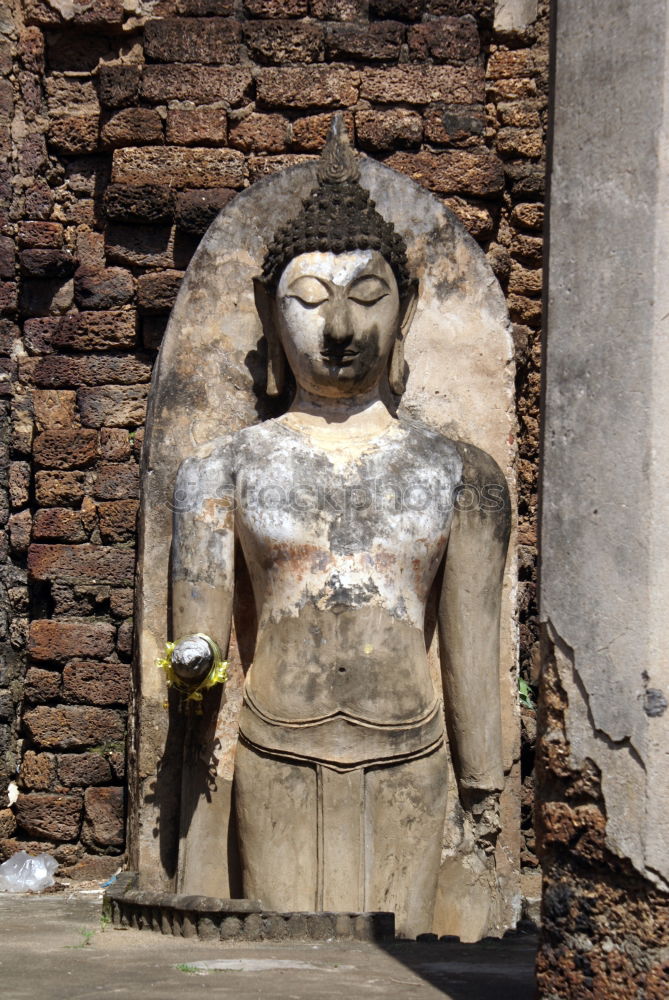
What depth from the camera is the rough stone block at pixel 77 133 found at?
20.8 feet

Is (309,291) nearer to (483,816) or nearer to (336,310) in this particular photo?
(336,310)

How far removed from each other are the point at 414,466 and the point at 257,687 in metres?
0.84

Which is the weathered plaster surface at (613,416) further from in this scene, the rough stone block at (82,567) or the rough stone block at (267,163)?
the rough stone block at (82,567)

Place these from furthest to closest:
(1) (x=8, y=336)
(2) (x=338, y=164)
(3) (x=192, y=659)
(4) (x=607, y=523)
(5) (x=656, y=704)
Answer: (1) (x=8, y=336), (2) (x=338, y=164), (3) (x=192, y=659), (4) (x=607, y=523), (5) (x=656, y=704)

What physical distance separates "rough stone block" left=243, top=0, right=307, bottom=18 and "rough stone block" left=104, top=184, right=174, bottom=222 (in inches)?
30.5

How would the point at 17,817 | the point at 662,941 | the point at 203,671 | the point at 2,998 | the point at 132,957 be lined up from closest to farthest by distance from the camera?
the point at 662,941
the point at 2,998
the point at 132,957
the point at 203,671
the point at 17,817

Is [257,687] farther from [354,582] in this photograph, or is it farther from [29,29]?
[29,29]

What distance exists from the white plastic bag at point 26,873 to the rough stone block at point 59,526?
1172 millimetres

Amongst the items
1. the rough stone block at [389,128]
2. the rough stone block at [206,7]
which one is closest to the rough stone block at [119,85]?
the rough stone block at [206,7]

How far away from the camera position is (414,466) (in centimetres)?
516

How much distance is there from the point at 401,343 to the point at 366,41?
153 centimetres

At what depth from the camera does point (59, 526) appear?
6219 mm

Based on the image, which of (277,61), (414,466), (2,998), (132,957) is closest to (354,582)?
(414,466)

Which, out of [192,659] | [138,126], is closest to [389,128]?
[138,126]
